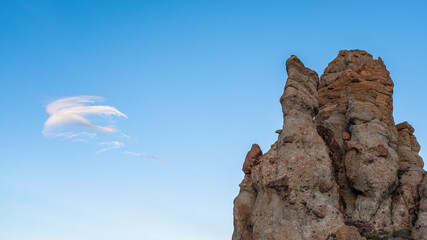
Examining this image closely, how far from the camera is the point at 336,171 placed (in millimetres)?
42125

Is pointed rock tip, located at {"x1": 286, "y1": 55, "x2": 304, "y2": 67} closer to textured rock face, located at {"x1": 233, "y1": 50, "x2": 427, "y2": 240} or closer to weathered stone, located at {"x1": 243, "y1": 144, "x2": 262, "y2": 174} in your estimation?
textured rock face, located at {"x1": 233, "y1": 50, "x2": 427, "y2": 240}

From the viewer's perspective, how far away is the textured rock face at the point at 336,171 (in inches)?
1398

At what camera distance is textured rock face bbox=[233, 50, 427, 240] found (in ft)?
116

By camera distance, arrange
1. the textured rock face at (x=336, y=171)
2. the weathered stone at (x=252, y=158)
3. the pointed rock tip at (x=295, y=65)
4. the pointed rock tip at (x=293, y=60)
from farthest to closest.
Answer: the pointed rock tip at (x=293, y=60)
the pointed rock tip at (x=295, y=65)
the weathered stone at (x=252, y=158)
the textured rock face at (x=336, y=171)

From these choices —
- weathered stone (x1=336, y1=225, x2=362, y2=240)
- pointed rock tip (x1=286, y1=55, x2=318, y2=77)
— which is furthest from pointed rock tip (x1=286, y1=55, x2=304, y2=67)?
weathered stone (x1=336, y1=225, x2=362, y2=240)

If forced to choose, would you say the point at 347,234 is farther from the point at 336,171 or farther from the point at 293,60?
the point at 293,60

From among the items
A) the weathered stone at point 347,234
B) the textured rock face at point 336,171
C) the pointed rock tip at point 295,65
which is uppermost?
the pointed rock tip at point 295,65

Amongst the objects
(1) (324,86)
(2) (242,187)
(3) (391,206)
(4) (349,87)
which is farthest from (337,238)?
(1) (324,86)

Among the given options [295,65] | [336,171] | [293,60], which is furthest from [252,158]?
[293,60]

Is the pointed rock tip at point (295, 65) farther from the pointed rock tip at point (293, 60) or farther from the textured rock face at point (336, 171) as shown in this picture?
the textured rock face at point (336, 171)

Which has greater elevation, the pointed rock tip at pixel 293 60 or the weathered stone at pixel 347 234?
the pointed rock tip at pixel 293 60

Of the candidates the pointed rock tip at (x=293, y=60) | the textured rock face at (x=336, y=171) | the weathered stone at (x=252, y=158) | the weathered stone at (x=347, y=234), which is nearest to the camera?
the weathered stone at (x=347, y=234)

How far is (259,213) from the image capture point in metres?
38.0

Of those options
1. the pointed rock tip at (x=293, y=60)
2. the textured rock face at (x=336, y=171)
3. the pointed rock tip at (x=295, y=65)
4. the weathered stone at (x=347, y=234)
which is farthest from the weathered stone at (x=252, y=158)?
the weathered stone at (x=347, y=234)
